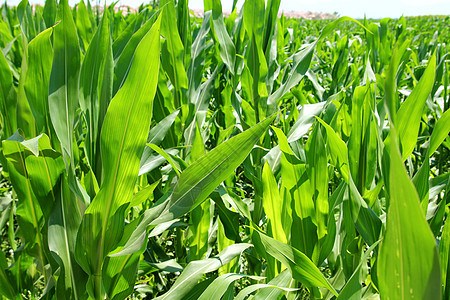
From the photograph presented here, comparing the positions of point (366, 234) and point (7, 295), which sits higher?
point (366, 234)

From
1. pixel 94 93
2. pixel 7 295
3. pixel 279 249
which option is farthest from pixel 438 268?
pixel 7 295

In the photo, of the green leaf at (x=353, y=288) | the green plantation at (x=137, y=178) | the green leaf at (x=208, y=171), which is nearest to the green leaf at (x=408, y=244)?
the green plantation at (x=137, y=178)

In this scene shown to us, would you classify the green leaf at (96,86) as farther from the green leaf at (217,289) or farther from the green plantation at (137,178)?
the green leaf at (217,289)

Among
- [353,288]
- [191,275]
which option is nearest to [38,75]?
[191,275]

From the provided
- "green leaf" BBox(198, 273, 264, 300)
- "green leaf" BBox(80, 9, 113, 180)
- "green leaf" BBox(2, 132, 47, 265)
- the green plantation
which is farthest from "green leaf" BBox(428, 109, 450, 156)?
"green leaf" BBox(2, 132, 47, 265)

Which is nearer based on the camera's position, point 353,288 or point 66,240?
point 353,288

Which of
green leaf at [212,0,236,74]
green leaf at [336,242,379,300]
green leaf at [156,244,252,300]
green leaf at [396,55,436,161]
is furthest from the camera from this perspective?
green leaf at [212,0,236,74]

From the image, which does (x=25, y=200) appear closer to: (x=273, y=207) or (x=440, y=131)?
(x=273, y=207)

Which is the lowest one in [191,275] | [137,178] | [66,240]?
[191,275]

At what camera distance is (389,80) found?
0.42 meters

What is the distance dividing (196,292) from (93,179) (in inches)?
13.3

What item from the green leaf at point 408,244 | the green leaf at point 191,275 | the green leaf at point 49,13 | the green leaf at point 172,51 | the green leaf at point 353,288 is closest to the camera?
the green leaf at point 408,244

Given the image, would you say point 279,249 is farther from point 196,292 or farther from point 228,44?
point 228,44

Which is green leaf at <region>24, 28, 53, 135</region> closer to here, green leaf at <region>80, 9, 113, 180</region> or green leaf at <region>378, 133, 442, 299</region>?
green leaf at <region>80, 9, 113, 180</region>
